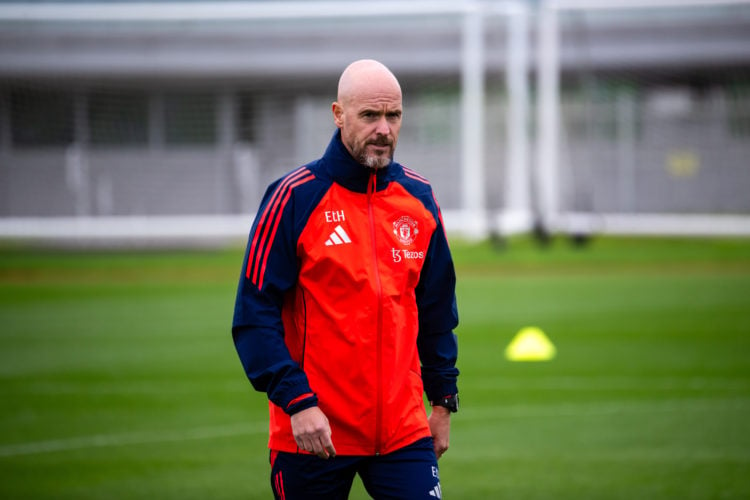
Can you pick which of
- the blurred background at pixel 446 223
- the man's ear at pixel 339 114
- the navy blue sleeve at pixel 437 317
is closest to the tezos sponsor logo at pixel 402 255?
the navy blue sleeve at pixel 437 317

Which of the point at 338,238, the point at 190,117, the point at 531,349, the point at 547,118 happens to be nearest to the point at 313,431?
the point at 338,238

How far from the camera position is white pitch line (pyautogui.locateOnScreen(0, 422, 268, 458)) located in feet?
26.5

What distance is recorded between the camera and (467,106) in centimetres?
1925

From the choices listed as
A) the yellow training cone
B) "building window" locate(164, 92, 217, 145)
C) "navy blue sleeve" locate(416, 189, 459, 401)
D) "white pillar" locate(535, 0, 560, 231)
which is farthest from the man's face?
"building window" locate(164, 92, 217, 145)

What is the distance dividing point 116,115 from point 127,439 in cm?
1320

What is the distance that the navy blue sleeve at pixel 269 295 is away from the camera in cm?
369

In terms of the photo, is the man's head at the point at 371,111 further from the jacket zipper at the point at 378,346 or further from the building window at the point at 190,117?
the building window at the point at 190,117

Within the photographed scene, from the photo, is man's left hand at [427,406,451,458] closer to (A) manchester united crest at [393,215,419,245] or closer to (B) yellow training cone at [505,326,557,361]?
(A) manchester united crest at [393,215,419,245]

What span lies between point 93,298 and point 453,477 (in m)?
12.5

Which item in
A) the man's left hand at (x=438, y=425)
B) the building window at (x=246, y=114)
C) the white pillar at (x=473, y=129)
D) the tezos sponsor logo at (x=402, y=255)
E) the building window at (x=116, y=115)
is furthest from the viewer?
the building window at (x=246, y=114)

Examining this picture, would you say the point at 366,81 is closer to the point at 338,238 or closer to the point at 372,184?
the point at 372,184

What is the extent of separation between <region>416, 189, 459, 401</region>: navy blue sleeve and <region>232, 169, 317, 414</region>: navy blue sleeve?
1.76ft

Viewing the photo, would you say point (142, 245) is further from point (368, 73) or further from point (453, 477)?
point (368, 73)

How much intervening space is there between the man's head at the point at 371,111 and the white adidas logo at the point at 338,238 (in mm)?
242
